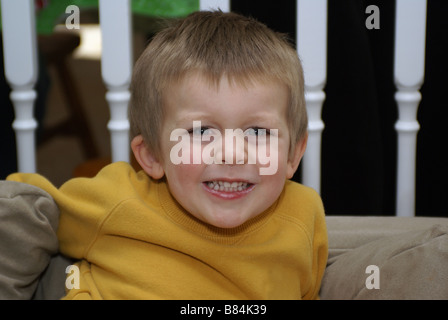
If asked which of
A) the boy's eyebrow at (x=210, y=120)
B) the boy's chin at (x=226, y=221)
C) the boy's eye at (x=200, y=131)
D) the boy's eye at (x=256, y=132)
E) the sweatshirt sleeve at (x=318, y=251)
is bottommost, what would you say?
the sweatshirt sleeve at (x=318, y=251)

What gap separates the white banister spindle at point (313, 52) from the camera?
1.24m

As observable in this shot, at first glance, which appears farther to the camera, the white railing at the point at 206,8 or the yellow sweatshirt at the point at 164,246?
the white railing at the point at 206,8

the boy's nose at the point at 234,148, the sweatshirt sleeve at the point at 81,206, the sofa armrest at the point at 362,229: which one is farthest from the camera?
the sofa armrest at the point at 362,229

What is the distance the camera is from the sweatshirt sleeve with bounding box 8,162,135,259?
3.35 ft

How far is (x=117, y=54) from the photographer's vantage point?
1235 millimetres

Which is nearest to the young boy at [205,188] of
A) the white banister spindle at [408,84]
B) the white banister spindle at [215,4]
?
the white banister spindle at [215,4]

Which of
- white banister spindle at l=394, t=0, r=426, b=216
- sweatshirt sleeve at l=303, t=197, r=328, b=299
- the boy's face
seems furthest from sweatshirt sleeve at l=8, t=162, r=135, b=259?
white banister spindle at l=394, t=0, r=426, b=216

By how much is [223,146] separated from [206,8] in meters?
0.41

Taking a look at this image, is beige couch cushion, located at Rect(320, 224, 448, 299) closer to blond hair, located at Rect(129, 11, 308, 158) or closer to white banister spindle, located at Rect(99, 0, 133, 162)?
blond hair, located at Rect(129, 11, 308, 158)

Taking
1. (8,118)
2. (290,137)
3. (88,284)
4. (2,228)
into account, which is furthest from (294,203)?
(8,118)

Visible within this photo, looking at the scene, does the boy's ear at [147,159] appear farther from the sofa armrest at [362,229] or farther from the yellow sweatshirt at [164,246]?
the sofa armrest at [362,229]

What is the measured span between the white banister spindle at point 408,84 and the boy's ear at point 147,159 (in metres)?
0.53

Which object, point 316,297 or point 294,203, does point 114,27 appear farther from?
point 316,297

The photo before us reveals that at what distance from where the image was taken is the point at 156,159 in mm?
1040
